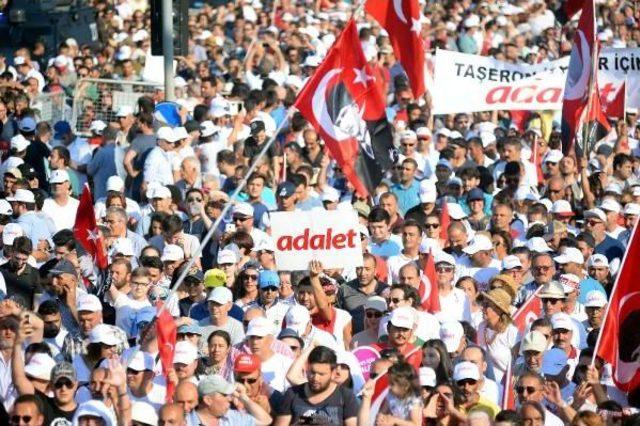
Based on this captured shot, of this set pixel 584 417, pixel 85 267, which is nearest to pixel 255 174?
pixel 85 267

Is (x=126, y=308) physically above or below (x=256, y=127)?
above

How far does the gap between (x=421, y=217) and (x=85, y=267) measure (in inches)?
116

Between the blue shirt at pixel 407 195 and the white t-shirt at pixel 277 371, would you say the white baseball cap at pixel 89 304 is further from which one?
the blue shirt at pixel 407 195

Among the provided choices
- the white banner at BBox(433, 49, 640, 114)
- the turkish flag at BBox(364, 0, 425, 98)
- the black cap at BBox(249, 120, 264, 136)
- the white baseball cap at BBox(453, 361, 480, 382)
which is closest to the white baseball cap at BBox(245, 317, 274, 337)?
the white baseball cap at BBox(453, 361, 480, 382)

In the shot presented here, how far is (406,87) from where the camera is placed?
23.7 m

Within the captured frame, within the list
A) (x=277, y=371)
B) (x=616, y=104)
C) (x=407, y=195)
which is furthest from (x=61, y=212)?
(x=616, y=104)

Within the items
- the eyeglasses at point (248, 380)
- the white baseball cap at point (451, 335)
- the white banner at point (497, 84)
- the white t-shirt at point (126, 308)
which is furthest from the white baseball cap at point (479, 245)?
the eyeglasses at point (248, 380)

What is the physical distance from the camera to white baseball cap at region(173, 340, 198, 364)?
12234mm

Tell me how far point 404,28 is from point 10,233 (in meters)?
3.44

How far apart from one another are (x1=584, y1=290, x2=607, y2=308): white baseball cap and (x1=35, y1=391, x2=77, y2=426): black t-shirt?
4374 millimetres

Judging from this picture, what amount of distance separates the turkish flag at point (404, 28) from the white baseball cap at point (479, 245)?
4.55 ft

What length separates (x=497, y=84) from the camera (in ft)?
65.2

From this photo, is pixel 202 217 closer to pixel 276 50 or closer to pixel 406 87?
pixel 406 87

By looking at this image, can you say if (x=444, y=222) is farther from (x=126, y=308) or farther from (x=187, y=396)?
(x=187, y=396)
